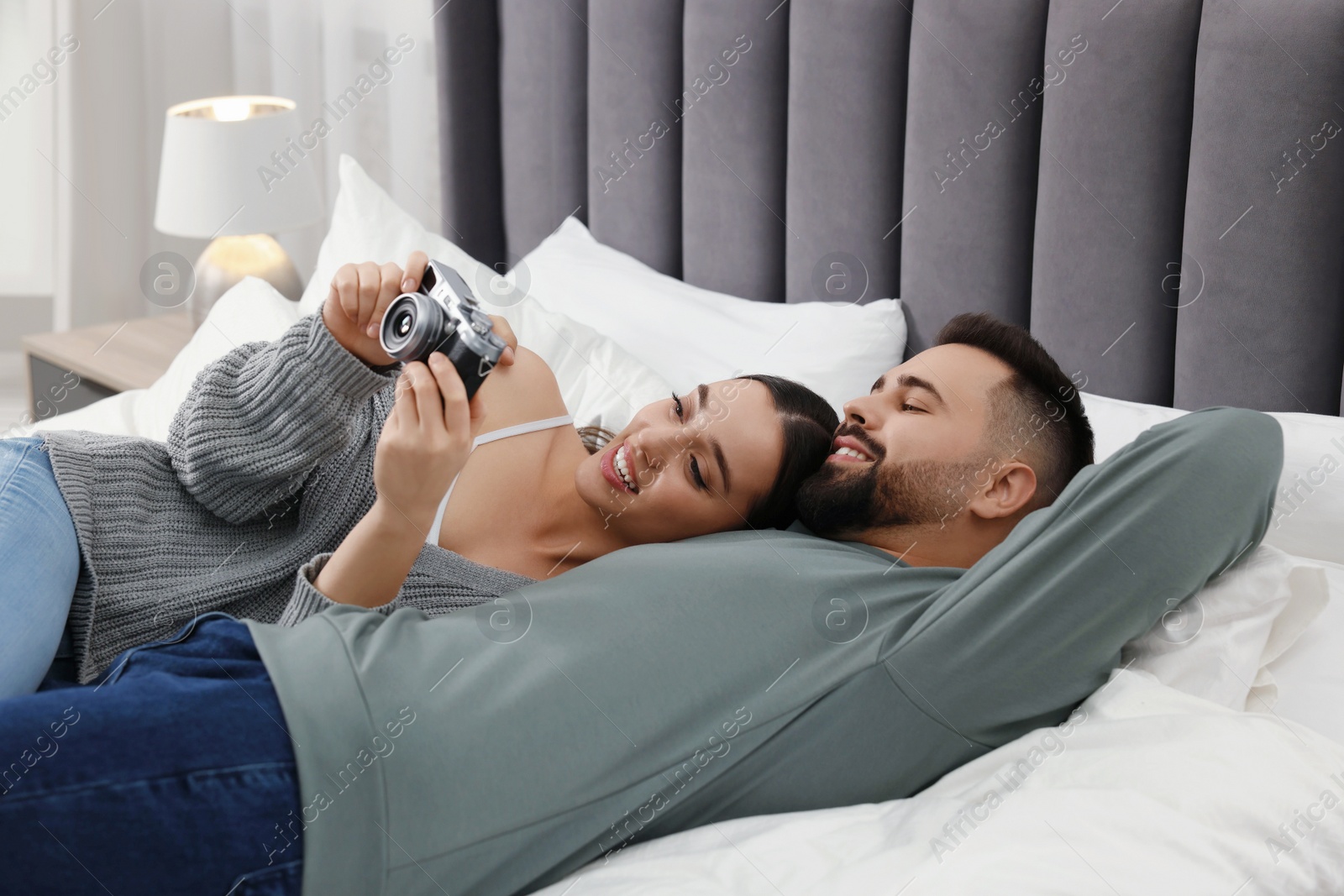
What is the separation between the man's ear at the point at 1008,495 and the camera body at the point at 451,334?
Result: 53 centimetres

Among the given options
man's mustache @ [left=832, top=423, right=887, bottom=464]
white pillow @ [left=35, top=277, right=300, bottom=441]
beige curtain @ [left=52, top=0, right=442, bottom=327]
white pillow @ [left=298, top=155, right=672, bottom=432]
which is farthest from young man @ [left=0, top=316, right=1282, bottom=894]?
beige curtain @ [left=52, top=0, right=442, bottom=327]

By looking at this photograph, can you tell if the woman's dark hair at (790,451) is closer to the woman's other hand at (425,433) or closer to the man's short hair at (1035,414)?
the man's short hair at (1035,414)

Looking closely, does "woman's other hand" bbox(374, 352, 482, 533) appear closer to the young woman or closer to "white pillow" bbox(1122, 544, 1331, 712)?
the young woman

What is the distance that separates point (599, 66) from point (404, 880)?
1470 mm

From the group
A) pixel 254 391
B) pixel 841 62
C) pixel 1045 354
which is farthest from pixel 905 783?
pixel 841 62

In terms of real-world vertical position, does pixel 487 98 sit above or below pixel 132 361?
above

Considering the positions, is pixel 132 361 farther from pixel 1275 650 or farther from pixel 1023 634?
pixel 1275 650

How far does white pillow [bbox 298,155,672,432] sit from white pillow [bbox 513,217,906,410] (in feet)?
0.36

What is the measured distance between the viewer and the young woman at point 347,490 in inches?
35.7

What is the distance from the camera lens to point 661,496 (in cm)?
113

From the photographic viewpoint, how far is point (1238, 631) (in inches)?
36.4

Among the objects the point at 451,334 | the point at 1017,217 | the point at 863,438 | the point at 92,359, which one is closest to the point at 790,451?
the point at 863,438

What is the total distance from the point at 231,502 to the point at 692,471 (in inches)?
18.8

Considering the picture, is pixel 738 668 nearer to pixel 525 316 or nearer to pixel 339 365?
pixel 339 365
